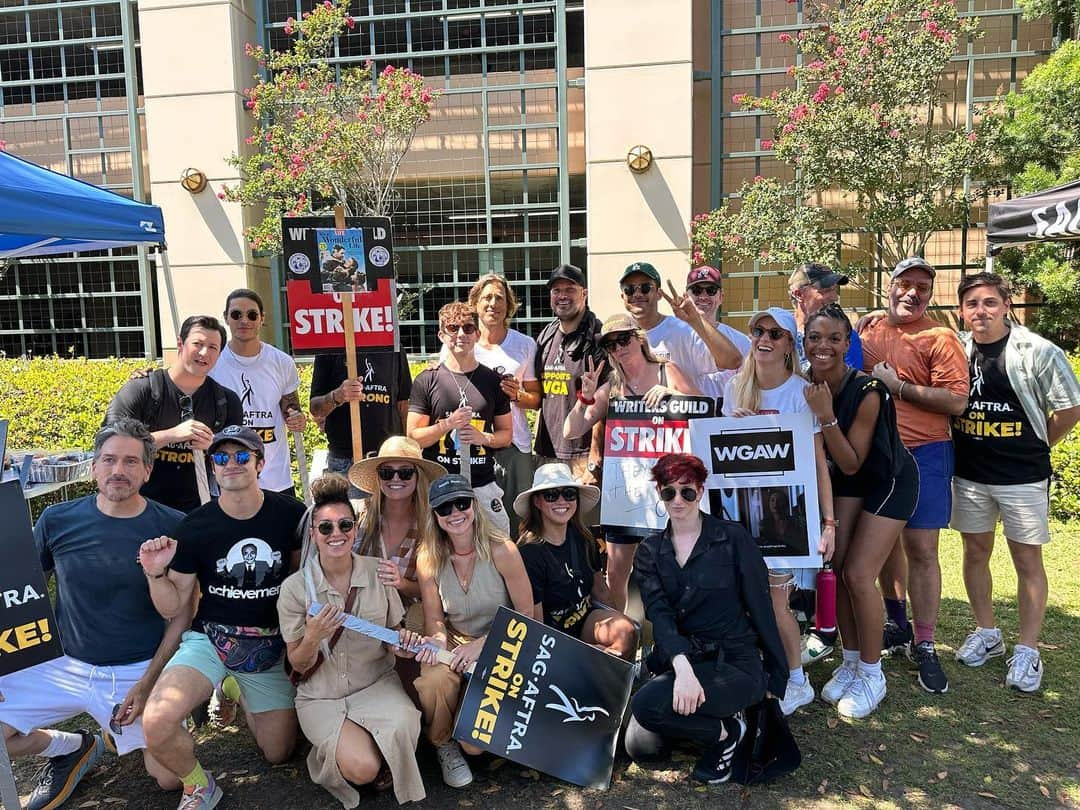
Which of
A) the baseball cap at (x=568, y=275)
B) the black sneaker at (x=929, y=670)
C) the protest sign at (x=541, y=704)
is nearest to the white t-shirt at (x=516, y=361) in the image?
the baseball cap at (x=568, y=275)

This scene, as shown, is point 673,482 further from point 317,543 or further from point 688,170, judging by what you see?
point 688,170

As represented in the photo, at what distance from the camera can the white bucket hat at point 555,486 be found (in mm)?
3955

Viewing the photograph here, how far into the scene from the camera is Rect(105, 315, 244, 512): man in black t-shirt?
14.2ft

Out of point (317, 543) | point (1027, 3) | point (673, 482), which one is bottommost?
point (317, 543)

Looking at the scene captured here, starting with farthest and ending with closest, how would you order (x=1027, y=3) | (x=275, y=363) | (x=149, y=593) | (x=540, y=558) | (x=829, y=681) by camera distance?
(x=1027, y=3)
(x=275, y=363)
(x=829, y=681)
(x=540, y=558)
(x=149, y=593)

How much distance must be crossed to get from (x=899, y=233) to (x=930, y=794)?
334 inches

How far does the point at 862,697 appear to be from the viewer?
13.3 feet

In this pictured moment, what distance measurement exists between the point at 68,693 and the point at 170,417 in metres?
1.54

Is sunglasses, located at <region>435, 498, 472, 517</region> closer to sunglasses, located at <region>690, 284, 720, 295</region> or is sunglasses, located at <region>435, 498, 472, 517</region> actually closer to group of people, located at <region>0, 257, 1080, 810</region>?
group of people, located at <region>0, 257, 1080, 810</region>

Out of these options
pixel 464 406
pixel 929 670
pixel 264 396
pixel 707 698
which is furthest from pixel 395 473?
pixel 929 670

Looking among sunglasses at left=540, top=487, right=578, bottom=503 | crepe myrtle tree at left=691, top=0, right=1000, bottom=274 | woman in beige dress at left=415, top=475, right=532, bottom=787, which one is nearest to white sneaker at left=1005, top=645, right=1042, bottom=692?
sunglasses at left=540, top=487, right=578, bottom=503

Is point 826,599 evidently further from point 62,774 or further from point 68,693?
point 62,774

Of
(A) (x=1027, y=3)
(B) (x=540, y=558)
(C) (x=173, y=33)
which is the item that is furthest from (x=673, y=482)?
(C) (x=173, y=33)

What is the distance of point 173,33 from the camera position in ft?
38.1
